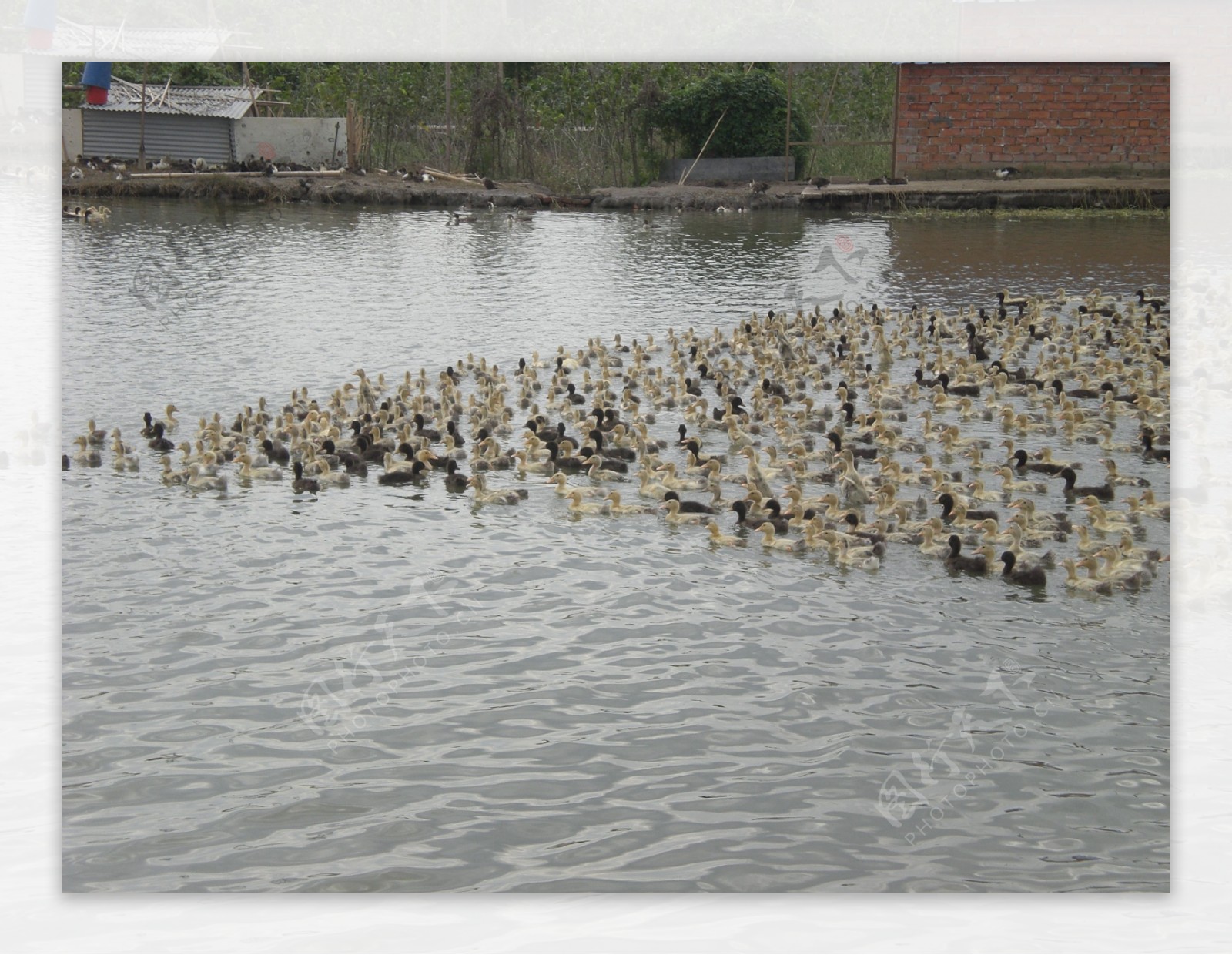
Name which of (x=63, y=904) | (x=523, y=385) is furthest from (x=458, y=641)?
(x=523, y=385)

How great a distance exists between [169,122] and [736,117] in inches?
624

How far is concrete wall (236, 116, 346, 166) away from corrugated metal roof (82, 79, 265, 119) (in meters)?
0.67

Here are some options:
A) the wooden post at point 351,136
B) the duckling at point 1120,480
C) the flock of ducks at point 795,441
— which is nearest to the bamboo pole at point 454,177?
the wooden post at point 351,136

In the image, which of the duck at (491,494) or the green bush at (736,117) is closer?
the duck at (491,494)

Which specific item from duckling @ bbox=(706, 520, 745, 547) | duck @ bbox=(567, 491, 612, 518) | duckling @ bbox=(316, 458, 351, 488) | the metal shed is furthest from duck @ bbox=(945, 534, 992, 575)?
the metal shed

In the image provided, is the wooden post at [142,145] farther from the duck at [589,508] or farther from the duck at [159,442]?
the duck at [589,508]

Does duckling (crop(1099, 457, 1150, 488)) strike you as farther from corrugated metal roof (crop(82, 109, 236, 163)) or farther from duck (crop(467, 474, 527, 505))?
corrugated metal roof (crop(82, 109, 236, 163))

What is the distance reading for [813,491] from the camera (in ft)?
43.6

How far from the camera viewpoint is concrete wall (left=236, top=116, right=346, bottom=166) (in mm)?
39500

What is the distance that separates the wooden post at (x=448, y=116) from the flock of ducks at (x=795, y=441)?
1748cm

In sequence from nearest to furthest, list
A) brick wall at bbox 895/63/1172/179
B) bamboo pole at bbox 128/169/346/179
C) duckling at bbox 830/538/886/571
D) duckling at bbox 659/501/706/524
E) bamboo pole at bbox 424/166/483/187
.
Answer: duckling at bbox 830/538/886/571, duckling at bbox 659/501/706/524, brick wall at bbox 895/63/1172/179, bamboo pole at bbox 128/169/346/179, bamboo pole at bbox 424/166/483/187

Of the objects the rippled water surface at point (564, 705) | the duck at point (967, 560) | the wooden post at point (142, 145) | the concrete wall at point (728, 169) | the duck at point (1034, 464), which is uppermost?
the wooden post at point (142, 145)

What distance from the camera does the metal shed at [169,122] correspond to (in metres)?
37.3

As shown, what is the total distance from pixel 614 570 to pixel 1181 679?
4.35 m
